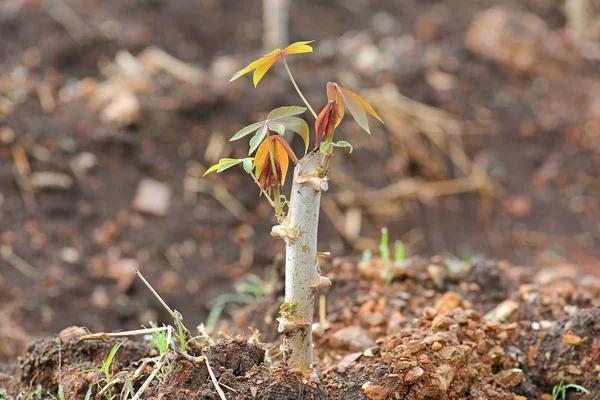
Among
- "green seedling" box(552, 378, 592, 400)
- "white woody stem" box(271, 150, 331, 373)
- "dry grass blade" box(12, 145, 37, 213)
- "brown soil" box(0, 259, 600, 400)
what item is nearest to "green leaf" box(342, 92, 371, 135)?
"white woody stem" box(271, 150, 331, 373)

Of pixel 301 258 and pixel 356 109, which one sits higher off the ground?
pixel 356 109

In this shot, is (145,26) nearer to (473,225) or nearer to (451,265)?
(473,225)

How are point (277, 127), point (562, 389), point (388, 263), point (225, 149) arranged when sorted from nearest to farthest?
point (277, 127) < point (562, 389) < point (388, 263) < point (225, 149)

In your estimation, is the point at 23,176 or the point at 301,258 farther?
the point at 23,176

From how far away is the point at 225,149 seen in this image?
164 inches

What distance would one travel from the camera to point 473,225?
180 inches

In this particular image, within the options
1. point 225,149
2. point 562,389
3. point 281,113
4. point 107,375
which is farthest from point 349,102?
point 225,149

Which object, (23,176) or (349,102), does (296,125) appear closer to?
(349,102)

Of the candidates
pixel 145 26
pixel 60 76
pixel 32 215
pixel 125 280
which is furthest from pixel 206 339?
pixel 145 26

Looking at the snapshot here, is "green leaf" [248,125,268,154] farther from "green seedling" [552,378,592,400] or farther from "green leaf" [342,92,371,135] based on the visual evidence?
"green seedling" [552,378,592,400]

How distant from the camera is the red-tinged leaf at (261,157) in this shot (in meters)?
1.40

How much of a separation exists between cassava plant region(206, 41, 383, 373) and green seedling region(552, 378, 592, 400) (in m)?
0.61

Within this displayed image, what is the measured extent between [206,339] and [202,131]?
2.80 metres

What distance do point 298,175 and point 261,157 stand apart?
0.08m
